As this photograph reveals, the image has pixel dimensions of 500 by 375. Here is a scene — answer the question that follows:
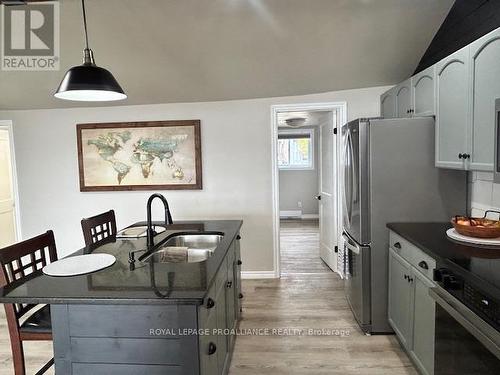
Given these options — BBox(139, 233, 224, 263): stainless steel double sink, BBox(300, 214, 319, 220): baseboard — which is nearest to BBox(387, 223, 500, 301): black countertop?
BBox(139, 233, 224, 263): stainless steel double sink

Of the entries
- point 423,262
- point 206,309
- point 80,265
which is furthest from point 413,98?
point 80,265

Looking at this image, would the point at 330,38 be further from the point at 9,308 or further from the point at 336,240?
the point at 9,308

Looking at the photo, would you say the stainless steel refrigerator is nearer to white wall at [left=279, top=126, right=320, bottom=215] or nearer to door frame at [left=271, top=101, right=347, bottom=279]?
door frame at [left=271, top=101, right=347, bottom=279]

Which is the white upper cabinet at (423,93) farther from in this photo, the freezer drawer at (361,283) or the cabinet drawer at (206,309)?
the cabinet drawer at (206,309)

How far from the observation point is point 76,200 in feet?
13.3

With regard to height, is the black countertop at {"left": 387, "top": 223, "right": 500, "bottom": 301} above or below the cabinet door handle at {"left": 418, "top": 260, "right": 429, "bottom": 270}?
above

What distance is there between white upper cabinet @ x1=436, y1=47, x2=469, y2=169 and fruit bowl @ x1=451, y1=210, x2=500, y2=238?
329 mm

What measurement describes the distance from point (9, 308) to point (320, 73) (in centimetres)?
304

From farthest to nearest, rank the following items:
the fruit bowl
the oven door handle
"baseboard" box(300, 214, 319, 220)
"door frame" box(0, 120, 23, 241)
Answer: "baseboard" box(300, 214, 319, 220), "door frame" box(0, 120, 23, 241), the fruit bowl, the oven door handle

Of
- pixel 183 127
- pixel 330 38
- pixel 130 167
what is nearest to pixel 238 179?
pixel 183 127

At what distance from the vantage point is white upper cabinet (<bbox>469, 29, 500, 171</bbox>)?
174 cm

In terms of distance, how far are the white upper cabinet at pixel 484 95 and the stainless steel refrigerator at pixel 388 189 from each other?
0.50 metres

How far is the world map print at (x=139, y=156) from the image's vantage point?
382 centimetres

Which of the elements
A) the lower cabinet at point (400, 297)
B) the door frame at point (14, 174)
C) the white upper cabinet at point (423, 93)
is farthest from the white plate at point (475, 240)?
the door frame at point (14, 174)
